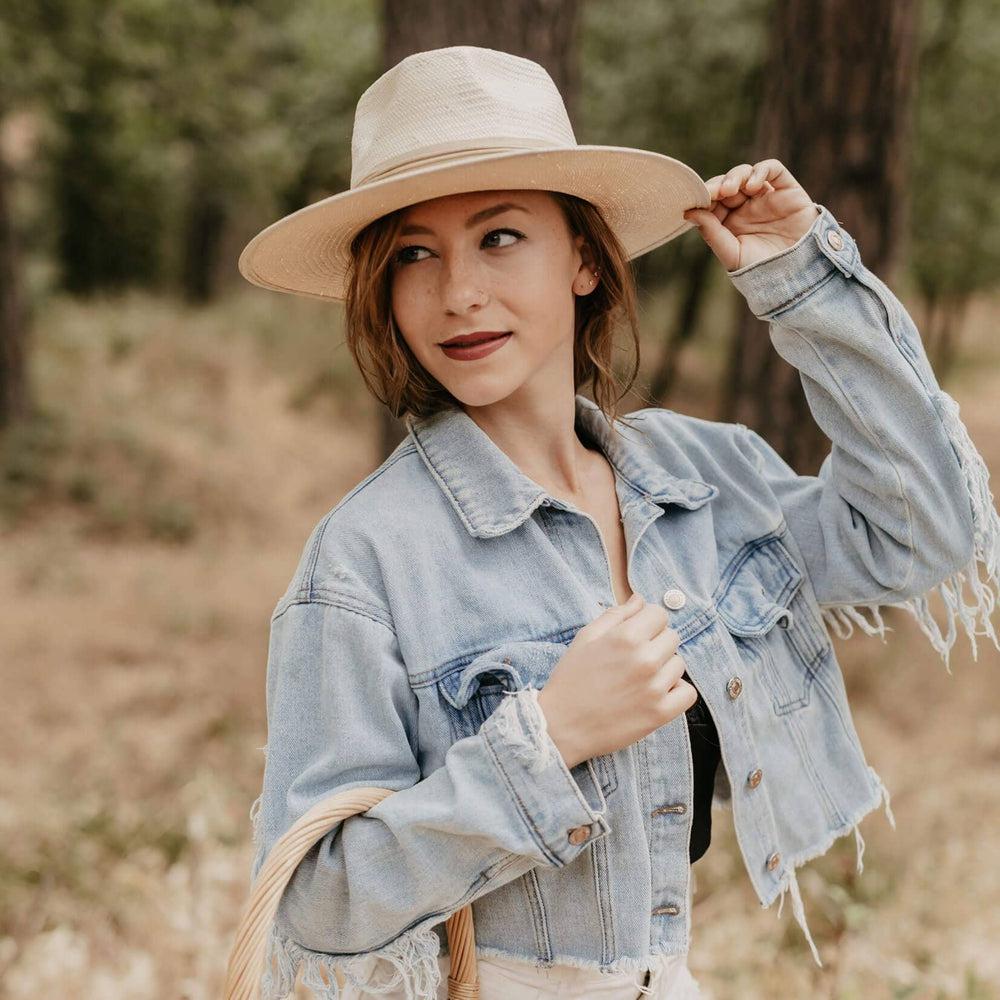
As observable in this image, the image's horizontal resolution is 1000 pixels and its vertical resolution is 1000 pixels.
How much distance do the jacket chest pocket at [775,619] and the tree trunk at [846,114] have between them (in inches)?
92.9

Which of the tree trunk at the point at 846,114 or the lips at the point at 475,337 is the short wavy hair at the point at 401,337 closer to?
the lips at the point at 475,337

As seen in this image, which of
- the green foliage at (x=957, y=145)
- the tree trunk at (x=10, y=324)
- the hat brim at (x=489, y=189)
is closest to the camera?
the hat brim at (x=489, y=189)

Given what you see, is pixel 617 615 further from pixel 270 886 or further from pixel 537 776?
pixel 270 886

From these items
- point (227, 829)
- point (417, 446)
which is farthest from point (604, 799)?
point (227, 829)

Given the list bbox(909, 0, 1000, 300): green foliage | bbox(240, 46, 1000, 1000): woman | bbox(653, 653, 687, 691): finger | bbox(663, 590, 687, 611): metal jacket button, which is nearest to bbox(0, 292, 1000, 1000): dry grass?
bbox(240, 46, 1000, 1000): woman

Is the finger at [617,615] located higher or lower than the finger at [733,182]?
lower

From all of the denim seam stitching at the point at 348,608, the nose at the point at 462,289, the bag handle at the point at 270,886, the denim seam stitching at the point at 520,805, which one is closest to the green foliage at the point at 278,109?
the nose at the point at 462,289

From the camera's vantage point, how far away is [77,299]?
15352mm

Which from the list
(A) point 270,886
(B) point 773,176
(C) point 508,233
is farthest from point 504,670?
(B) point 773,176

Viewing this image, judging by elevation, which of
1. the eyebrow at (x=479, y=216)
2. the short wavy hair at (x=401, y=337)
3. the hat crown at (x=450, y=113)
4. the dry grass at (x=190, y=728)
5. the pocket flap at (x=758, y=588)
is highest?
the hat crown at (x=450, y=113)

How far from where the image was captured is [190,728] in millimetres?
5246

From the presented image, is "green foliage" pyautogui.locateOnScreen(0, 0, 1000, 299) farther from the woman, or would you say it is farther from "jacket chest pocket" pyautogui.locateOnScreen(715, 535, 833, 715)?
"jacket chest pocket" pyautogui.locateOnScreen(715, 535, 833, 715)

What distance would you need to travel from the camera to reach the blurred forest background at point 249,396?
3.40 metres

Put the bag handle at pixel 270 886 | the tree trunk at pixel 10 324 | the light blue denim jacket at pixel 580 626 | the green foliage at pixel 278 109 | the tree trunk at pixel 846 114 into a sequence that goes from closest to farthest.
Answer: the bag handle at pixel 270 886 < the light blue denim jacket at pixel 580 626 < the tree trunk at pixel 846 114 < the green foliage at pixel 278 109 < the tree trunk at pixel 10 324
